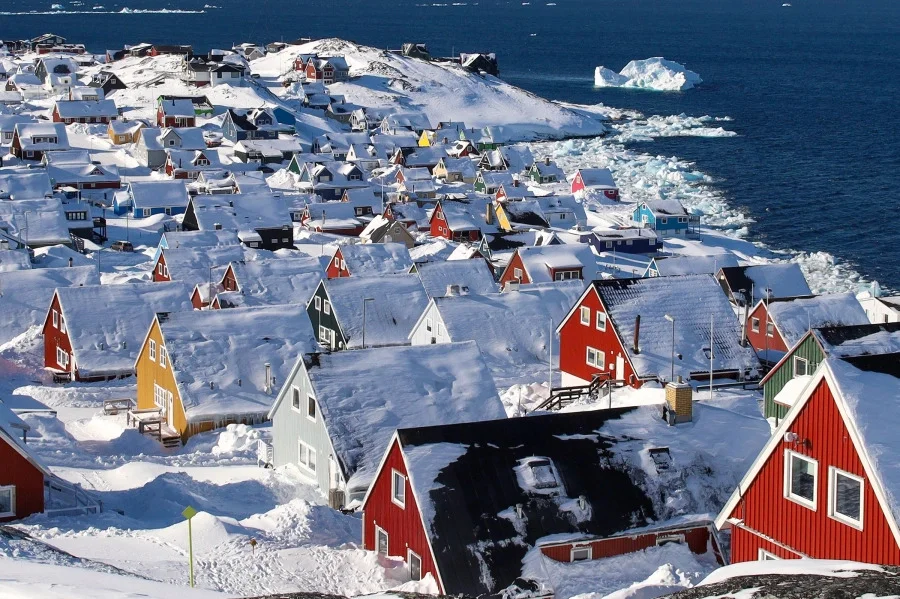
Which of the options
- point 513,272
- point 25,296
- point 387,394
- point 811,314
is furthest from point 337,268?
point 387,394

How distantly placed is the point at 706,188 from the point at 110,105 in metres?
49.8

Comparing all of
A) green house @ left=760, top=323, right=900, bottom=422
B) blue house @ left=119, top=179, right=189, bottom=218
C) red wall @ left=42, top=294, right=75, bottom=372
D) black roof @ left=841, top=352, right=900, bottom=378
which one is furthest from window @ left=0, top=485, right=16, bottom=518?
blue house @ left=119, top=179, right=189, bottom=218

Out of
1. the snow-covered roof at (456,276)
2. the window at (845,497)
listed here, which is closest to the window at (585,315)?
the snow-covered roof at (456,276)

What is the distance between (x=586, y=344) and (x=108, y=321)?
14.2 metres

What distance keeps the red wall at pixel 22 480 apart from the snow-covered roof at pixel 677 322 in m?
15.6

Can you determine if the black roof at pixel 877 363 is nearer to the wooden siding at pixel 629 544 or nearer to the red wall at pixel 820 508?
the red wall at pixel 820 508

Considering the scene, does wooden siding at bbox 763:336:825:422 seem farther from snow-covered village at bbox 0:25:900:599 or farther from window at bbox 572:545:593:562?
window at bbox 572:545:593:562

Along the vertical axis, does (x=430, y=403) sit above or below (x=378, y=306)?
above

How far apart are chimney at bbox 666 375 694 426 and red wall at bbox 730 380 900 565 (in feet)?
20.2

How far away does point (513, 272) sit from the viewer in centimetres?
5181

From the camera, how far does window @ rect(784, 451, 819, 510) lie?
14.0m

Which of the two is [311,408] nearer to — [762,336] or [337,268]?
[762,336]

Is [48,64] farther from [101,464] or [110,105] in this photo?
[101,464]

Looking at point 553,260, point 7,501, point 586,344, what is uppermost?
point 7,501
